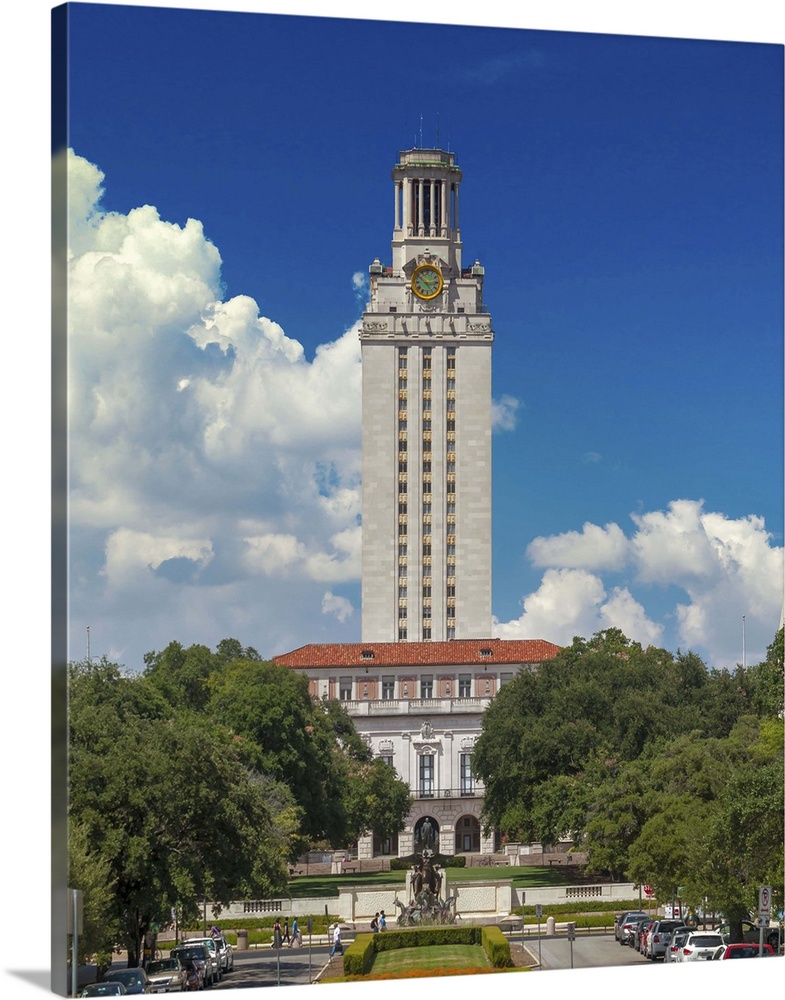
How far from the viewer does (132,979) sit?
98.5 feet

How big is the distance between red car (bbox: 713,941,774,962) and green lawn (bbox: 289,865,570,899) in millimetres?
8315

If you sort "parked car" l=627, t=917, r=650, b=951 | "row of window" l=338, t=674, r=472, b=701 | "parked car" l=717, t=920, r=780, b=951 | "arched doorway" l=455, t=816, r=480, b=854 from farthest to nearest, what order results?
"row of window" l=338, t=674, r=472, b=701, "arched doorway" l=455, t=816, r=480, b=854, "parked car" l=627, t=917, r=650, b=951, "parked car" l=717, t=920, r=780, b=951

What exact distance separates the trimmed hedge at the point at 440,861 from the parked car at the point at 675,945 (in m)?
6.85

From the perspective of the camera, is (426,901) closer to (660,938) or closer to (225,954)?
(225,954)

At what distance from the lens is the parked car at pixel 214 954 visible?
1363 inches

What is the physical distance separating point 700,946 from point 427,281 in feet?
60.0

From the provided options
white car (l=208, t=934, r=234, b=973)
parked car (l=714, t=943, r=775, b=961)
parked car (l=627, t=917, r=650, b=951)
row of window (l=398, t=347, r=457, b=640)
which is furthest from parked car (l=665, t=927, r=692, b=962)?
row of window (l=398, t=347, r=457, b=640)

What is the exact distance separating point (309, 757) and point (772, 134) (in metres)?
25.0

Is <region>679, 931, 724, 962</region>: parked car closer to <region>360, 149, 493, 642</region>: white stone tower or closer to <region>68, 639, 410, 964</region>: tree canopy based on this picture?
<region>68, 639, 410, 964</region>: tree canopy

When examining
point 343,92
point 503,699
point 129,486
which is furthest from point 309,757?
point 343,92

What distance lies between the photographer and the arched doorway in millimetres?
46781

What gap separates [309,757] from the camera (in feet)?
173

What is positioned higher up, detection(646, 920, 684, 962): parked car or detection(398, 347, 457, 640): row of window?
detection(398, 347, 457, 640): row of window

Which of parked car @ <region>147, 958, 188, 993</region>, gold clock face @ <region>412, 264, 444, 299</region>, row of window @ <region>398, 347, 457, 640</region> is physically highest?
gold clock face @ <region>412, 264, 444, 299</region>
